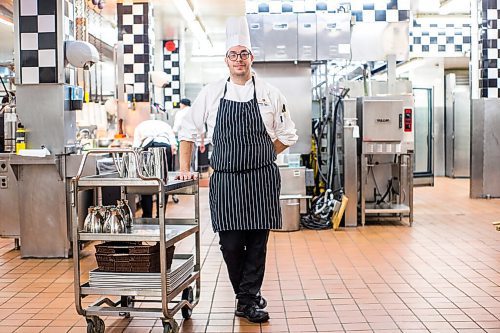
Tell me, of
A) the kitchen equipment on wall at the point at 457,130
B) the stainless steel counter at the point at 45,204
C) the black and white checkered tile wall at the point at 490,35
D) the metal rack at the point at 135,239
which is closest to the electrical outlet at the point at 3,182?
the stainless steel counter at the point at 45,204

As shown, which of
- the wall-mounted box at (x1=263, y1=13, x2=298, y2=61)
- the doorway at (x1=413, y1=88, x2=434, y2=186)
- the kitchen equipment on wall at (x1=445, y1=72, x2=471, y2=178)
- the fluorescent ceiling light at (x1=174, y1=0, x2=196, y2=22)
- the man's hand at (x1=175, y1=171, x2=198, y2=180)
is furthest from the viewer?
the kitchen equipment on wall at (x1=445, y1=72, x2=471, y2=178)

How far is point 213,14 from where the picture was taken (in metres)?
12.6

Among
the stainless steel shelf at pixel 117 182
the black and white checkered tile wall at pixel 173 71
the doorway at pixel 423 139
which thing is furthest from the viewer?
the black and white checkered tile wall at pixel 173 71

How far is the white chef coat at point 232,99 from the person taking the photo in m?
3.84

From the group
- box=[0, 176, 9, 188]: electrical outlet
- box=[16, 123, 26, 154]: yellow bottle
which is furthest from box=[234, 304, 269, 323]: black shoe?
box=[0, 176, 9, 188]: electrical outlet

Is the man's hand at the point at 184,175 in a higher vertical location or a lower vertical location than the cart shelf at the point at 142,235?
higher

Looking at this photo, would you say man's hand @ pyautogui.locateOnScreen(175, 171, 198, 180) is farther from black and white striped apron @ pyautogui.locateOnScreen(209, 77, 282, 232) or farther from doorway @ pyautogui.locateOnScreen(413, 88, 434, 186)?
doorway @ pyautogui.locateOnScreen(413, 88, 434, 186)

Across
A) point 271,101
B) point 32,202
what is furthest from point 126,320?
point 32,202

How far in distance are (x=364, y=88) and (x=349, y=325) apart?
4981 millimetres

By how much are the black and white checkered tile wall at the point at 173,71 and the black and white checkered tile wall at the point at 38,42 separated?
9.01 m

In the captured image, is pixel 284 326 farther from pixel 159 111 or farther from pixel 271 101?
pixel 159 111

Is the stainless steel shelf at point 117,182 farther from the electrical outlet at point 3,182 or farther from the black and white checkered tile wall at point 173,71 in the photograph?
the black and white checkered tile wall at point 173,71

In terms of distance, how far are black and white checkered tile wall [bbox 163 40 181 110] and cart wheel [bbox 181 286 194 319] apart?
36.6ft

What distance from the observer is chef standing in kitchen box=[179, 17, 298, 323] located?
375 cm
